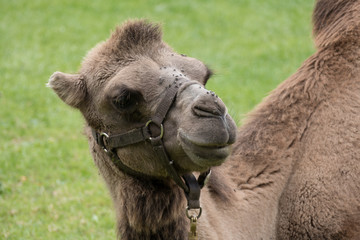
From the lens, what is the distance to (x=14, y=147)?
10.1 meters

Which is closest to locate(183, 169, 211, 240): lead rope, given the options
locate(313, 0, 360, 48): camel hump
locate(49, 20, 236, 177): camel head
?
locate(49, 20, 236, 177): camel head

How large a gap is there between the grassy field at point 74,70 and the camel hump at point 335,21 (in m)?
1.10

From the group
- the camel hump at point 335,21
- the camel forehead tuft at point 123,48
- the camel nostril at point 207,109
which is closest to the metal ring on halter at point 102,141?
the camel forehead tuft at point 123,48

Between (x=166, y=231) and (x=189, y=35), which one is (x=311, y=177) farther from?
(x=189, y=35)

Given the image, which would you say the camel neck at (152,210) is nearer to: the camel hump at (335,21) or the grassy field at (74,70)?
the grassy field at (74,70)

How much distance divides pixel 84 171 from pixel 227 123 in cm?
564

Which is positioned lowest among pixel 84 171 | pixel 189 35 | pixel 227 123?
pixel 84 171

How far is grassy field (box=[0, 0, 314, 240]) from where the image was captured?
8070 mm

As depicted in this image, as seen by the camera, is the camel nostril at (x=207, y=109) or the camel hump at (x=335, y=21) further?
the camel hump at (x=335, y=21)

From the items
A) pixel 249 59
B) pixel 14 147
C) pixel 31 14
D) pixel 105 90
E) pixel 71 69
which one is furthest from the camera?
pixel 31 14

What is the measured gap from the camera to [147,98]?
14.7 feet

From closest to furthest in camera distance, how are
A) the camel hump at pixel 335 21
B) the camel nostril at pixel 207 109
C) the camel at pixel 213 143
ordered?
1. the camel nostril at pixel 207 109
2. the camel at pixel 213 143
3. the camel hump at pixel 335 21

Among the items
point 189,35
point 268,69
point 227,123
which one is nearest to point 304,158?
point 227,123

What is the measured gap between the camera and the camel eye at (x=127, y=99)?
4480 mm
